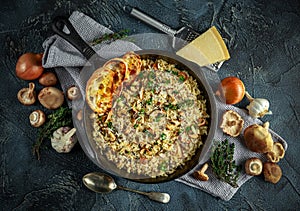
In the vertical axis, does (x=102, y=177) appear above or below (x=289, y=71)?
below

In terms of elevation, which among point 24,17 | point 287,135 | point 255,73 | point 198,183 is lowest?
point 198,183

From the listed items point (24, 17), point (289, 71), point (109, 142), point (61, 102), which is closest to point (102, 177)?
point (109, 142)

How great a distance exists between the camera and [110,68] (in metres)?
2.62

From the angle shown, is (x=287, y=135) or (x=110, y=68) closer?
(x=110, y=68)

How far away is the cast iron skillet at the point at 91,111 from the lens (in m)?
2.60

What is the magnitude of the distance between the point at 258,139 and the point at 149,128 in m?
0.65

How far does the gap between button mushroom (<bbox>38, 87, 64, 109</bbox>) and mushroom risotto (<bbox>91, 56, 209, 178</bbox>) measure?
0.93ft

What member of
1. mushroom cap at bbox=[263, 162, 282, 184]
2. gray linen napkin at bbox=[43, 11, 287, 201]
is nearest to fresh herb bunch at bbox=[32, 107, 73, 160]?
gray linen napkin at bbox=[43, 11, 287, 201]

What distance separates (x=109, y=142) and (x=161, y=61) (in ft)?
1.80

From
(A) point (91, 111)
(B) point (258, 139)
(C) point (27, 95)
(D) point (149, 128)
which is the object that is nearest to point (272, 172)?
(B) point (258, 139)


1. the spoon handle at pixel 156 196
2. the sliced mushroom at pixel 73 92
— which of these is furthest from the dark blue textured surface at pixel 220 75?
the sliced mushroom at pixel 73 92

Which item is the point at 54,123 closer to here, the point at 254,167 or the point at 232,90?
the point at 232,90

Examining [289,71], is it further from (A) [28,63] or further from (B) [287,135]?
(A) [28,63]

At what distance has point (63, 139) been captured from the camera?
2.70 metres
